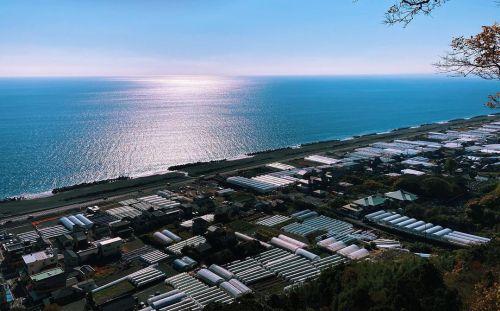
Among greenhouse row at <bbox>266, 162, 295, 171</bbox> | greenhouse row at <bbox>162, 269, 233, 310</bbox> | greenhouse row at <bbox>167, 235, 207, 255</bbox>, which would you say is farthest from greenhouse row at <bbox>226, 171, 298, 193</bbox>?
greenhouse row at <bbox>162, 269, 233, 310</bbox>

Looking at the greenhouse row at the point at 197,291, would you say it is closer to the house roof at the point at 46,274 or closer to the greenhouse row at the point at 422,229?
the house roof at the point at 46,274

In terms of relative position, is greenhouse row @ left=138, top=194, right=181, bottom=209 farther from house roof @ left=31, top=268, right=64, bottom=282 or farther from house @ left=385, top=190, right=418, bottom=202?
house @ left=385, top=190, right=418, bottom=202

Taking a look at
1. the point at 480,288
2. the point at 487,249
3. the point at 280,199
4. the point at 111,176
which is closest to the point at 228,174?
the point at 280,199

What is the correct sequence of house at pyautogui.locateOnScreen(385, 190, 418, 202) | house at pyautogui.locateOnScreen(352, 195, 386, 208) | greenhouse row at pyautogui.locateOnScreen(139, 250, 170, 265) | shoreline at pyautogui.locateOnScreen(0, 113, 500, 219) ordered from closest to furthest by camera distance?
greenhouse row at pyautogui.locateOnScreen(139, 250, 170, 265), house at pyautogui.locateOnScreen(352, 195, 386, 208), house at pyautogui.locateOnScreen(385, 190, 418, 202), shoreline at pyautogui.locateOnScreen(0, 113, 500, 219)

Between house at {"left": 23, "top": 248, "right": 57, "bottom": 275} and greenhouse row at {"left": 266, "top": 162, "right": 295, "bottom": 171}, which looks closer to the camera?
house at {"left": 23, "top": 248, "right": 57, "bottom": 275}

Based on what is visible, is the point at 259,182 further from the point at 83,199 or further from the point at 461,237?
the point at 461,237

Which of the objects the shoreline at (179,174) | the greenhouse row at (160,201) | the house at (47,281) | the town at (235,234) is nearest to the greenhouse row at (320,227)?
the town at (235,234)
